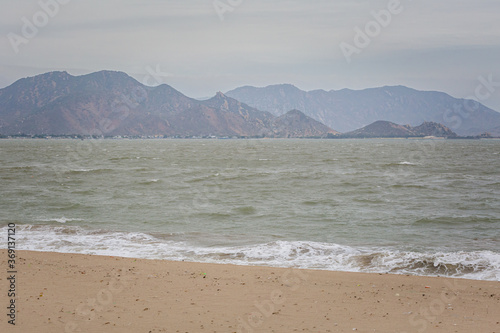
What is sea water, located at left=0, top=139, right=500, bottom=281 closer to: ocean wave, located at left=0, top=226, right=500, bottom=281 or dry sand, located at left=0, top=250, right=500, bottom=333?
ocean wave, located at left=0, top=226, right=500, bottom=281

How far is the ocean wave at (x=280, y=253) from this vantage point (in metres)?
12.9

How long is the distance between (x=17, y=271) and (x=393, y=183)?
33512 mm

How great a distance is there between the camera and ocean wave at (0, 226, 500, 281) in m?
12.9

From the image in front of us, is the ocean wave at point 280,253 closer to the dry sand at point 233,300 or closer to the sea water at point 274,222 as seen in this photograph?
the sea water at point 274,222

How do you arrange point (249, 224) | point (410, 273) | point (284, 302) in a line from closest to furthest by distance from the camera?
point (284, 302) → point (410, 273) → point (249, 224)

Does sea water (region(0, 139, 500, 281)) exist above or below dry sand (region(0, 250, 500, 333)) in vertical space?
below

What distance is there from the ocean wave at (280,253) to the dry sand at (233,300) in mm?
1321

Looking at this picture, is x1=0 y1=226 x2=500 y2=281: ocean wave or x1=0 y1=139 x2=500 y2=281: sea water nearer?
x1=0 y1=226 x2=500 y2=281: ocean wave

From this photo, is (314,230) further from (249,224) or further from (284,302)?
(284,302)

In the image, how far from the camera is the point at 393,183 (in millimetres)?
39438

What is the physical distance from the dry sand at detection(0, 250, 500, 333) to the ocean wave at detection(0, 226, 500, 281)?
1.32 m

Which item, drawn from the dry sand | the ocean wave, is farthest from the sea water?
the dry sand

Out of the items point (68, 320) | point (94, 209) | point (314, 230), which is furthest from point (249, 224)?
point (68, 320)

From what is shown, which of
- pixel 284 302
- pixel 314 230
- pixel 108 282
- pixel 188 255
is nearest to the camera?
pixel 284 302
